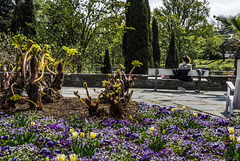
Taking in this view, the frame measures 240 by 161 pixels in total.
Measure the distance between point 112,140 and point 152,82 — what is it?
7.01 meters

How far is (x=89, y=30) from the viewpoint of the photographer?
1237cm

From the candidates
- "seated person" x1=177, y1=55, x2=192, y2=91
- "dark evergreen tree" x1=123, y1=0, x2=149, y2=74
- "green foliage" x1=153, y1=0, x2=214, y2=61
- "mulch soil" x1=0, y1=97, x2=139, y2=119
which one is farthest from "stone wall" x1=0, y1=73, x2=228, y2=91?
"green foliage" x1=153, y1=0, x2=214, y2=61

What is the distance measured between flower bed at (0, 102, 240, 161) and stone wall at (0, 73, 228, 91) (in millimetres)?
5737

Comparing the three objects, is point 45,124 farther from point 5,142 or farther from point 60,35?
point 60,35

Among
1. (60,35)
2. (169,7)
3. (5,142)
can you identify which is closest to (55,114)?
(5,142)

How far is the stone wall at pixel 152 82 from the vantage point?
8.99m

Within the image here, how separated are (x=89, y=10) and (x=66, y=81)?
453 centimetres

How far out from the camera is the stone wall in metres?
8.99

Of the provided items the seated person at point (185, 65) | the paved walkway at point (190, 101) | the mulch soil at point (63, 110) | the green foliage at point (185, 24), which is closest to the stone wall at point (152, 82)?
the seated person at point (185, 65)

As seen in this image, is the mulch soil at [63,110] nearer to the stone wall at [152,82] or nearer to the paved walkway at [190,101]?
the paved walkway at [190,101]

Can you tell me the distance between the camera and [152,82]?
363 inches

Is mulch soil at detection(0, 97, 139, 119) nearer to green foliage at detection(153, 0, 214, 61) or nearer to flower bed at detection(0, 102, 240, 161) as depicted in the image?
flower bed at detection(0, 102, 240, 161)

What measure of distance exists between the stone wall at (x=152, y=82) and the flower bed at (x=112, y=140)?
574 cm

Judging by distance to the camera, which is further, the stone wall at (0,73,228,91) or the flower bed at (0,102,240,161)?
the stone wall at (0,73,228,91)
